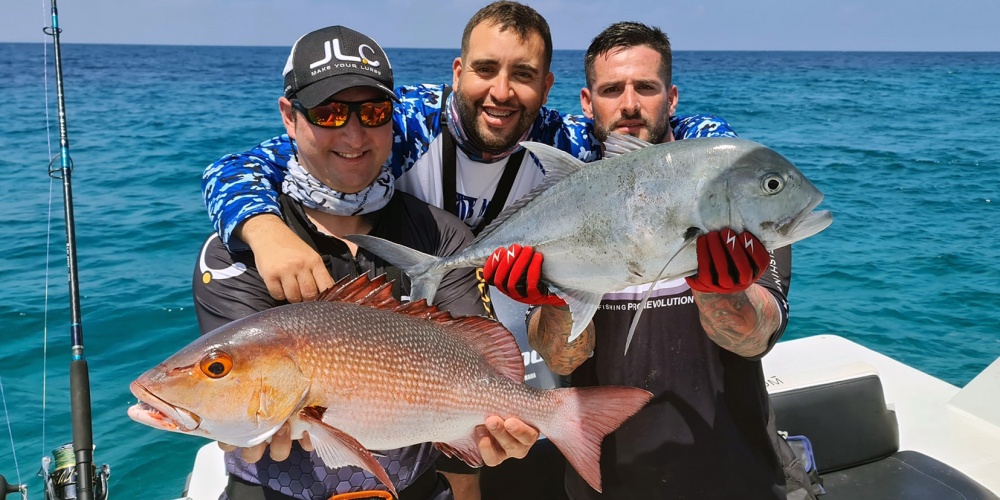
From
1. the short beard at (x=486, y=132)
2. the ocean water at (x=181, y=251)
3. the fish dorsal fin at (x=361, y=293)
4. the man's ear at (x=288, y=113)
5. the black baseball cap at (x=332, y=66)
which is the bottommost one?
the ocean water at (x=181, y=251)

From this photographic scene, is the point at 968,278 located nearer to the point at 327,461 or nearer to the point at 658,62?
the point at 658,62

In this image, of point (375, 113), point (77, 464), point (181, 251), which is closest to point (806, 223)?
point (375, 113)

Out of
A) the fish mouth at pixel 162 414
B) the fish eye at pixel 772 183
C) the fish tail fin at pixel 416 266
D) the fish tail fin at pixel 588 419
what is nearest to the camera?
the fish mouth at pixel 162 414

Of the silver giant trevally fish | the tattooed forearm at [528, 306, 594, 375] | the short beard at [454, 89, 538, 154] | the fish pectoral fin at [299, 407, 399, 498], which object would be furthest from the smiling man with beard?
the fish pectoral fin at [299, 407, 399, 498]

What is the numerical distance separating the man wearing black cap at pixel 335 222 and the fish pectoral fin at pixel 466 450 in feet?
1.00

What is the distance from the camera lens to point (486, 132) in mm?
3041

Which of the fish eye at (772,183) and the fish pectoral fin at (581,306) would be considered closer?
the fish eye at (772,183)

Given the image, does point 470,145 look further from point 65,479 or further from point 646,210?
point 65,479

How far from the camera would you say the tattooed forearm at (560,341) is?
2506 millimetres

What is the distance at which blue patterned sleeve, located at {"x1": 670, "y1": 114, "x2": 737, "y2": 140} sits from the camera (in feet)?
9.73

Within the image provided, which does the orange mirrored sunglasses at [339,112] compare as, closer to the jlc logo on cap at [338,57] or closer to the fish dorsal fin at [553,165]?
the jlc logo on cap at [338,57]

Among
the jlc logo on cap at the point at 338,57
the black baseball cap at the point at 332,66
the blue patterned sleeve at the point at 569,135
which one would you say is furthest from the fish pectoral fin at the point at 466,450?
the blue patterned sleeve at the point at 569,135

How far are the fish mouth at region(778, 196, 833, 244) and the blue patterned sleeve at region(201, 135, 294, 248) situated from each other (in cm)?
154

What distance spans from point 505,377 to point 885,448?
2607 mm
